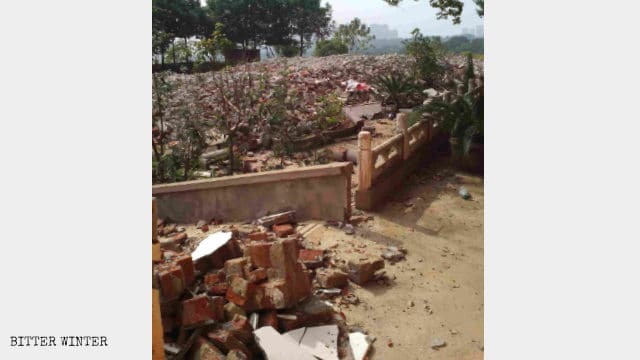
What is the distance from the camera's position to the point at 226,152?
8875mm

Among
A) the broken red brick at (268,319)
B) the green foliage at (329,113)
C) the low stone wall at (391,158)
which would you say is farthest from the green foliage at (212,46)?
the broken red brick at (268,319)

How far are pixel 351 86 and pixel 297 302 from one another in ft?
37.2

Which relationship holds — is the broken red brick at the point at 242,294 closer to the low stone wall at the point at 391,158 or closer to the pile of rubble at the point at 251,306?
the pile of rubble at the point at 251,306

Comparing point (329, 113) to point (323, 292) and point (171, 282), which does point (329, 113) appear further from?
point (171, 282)

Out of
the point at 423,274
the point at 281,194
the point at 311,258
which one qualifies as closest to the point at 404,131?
the point at 281,194

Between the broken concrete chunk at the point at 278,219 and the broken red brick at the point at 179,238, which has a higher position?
the broken concrete chunk at the point at 278,219

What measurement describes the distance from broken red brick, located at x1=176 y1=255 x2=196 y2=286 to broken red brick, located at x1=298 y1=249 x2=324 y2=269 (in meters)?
1.19

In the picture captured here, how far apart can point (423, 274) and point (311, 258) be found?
1.05 meters

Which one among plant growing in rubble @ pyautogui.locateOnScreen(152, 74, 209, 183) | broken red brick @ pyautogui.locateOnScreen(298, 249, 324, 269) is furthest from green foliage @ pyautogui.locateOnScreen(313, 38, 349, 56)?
broken red brick @ pyautogui.locateOnScreen(298, 249, 324, 269)

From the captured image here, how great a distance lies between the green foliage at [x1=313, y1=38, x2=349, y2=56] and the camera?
29.7 metres

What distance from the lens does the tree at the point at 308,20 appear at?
30.1 m

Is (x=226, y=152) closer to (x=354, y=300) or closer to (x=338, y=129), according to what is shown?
(x=338, y=129)

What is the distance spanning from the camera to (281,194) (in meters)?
5.71

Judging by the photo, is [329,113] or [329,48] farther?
[329,48]
